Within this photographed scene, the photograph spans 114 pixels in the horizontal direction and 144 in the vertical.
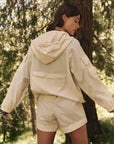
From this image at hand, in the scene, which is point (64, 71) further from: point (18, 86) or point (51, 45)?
point (18, 86)

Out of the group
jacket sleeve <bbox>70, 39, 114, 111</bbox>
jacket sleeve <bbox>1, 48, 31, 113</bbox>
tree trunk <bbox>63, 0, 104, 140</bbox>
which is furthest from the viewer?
tree trunk <bbox>63, 0, 104, 140</bbox>

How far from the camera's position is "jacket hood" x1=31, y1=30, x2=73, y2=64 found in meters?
2.14

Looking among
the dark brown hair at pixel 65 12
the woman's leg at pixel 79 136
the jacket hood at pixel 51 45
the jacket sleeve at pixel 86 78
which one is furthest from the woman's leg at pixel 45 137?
the dark brown hair at pixel 65 12

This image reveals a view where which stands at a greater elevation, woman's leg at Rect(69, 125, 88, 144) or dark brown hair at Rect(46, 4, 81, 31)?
dark brown hair at Rect(46, 4, 81, 31)

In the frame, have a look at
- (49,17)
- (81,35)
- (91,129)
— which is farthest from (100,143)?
(49,17)

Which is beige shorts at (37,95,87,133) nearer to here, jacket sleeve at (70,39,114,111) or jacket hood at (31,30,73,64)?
jacket sleeve at (70,39,114,111)

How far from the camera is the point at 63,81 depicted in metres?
2.15

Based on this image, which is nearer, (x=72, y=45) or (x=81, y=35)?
(x=72, y=45)

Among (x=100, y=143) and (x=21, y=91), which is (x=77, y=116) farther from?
(x=100, y=143)

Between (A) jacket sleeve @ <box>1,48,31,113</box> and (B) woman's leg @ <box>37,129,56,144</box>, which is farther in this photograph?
(A) jacket sleeve @ <box>1,48,31,113</box>

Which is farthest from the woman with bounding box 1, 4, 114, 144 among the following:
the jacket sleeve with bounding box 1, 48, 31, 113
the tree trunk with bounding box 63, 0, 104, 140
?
the tree trunk with bounding box 63, 0, 104, 140

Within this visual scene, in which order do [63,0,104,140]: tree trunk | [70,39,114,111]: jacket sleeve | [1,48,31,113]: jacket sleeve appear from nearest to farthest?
[70,39,114,111]: jacket sleeve < [1,48,31,113]: jacket sleeve < [63,0,104,140]: tree trunk

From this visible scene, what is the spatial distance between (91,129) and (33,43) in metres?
3.23

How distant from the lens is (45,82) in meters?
2.17
